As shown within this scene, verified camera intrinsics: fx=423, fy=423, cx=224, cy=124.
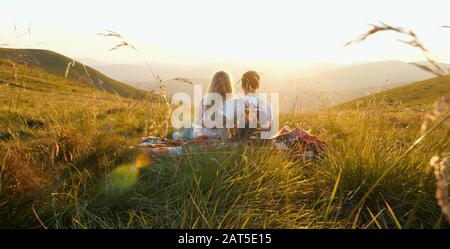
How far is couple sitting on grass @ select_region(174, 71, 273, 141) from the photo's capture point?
6.38m

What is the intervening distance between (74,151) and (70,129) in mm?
455

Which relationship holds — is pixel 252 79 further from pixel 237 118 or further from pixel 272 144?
pixel 272 144

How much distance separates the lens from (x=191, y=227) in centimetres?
304

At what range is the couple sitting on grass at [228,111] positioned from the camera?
6.38 m

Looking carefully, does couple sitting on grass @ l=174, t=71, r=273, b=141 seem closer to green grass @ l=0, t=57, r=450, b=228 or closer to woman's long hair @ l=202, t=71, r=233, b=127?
woman's long hair @ l=202, t=71, r=233, b=127

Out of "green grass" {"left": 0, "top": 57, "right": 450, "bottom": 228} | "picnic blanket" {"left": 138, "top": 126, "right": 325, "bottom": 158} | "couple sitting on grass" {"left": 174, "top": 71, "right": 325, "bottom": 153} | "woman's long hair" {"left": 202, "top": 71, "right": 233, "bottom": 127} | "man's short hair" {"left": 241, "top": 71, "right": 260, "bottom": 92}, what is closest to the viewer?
"green grass" {"left": 0, "top": 57, "right": 450, "bottom": 228}

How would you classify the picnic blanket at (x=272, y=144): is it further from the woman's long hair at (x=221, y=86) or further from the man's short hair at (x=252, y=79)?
the woman's long hair at (x=221, y=86)

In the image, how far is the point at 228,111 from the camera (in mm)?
6969

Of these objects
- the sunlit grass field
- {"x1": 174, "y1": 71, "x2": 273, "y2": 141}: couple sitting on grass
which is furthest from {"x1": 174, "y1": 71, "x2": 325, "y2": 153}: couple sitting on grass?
the sunlit grass field

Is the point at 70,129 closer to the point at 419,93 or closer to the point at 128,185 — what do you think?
the point at 128,185

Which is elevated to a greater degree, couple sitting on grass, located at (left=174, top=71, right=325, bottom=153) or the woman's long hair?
the woman's long hair

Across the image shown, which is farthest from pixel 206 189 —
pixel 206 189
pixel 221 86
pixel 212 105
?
pixel 221 86

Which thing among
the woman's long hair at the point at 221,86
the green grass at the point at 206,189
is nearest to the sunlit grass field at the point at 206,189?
the green grass at the point at 206,189
